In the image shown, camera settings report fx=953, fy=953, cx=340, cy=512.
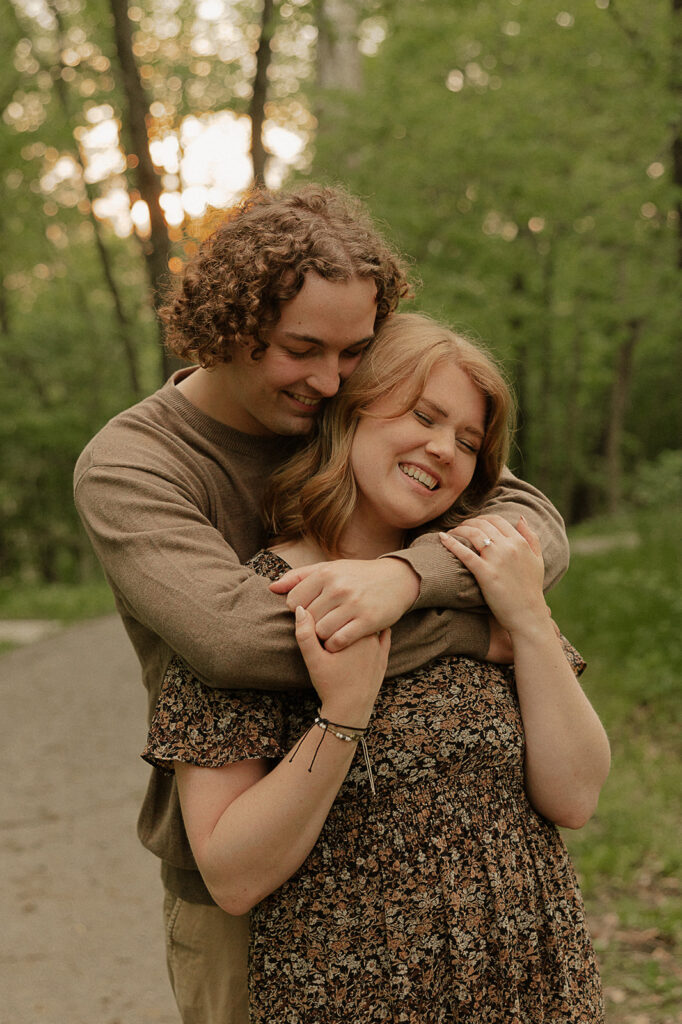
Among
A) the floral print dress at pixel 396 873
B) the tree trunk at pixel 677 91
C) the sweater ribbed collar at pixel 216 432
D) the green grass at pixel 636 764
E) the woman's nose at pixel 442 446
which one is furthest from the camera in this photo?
the tree trunk at pixel 677 91

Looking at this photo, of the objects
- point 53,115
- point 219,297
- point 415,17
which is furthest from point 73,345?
point 219,297

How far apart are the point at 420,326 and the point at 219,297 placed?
0.46 metres

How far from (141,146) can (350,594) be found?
5719 mm

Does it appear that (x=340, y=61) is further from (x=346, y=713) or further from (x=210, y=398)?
(x=346, y=713)

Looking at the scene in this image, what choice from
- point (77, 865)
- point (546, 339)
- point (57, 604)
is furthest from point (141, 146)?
point (546, 339)

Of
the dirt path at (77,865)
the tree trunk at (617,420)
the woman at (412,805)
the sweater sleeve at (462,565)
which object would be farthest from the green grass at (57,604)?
the tree trunk at (617,420)

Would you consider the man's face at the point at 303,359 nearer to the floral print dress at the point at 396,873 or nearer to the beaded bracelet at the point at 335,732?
the floral print dress at the point at 396,873

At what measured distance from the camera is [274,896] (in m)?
1.81

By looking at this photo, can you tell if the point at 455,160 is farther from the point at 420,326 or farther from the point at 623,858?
the point at 420,326

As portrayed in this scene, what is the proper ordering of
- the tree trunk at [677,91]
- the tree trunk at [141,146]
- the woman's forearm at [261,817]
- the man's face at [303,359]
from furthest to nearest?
1. the tree trunk at [677,91]
2. the tree trunk at [141,146]
3. the man's face at [303,359]
4. the woman's forearm at [261,817]

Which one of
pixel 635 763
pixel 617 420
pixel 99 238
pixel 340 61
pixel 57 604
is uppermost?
pixel 340 61

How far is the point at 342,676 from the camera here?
168 cm

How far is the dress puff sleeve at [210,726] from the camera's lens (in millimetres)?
1728

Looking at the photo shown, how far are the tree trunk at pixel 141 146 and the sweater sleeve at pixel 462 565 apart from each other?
4326mm
